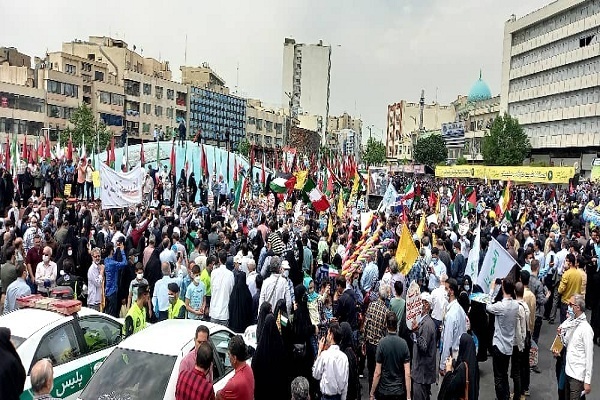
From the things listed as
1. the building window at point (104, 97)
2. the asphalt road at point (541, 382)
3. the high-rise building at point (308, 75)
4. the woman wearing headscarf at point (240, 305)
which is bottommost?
the asphalt road at point (541, 382)

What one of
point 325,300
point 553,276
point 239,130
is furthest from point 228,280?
point 239,130

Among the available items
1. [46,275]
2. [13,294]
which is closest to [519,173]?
[46,275]

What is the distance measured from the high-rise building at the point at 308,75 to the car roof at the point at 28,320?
155357 mm

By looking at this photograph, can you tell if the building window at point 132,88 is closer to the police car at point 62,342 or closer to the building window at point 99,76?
the building window at point 99,76

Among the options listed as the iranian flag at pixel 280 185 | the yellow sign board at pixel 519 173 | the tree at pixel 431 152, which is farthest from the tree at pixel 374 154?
the iranian flag at pixel 280 185

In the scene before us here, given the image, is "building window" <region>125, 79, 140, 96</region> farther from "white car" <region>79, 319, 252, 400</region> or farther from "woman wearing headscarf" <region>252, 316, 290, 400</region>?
"white car" <region>79, 319, 252, 400</region>

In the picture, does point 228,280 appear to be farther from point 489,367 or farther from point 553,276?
point 553,276

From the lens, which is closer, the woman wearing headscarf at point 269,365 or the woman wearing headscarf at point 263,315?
the woman wearing headscarf at point 269,365

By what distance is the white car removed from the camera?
5996 millimetres

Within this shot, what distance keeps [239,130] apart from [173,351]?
99.5 meters

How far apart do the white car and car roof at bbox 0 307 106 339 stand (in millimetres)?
1185

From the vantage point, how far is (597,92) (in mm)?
59594

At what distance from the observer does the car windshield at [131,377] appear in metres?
5.98

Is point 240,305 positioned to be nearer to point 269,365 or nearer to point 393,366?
point 269,365
